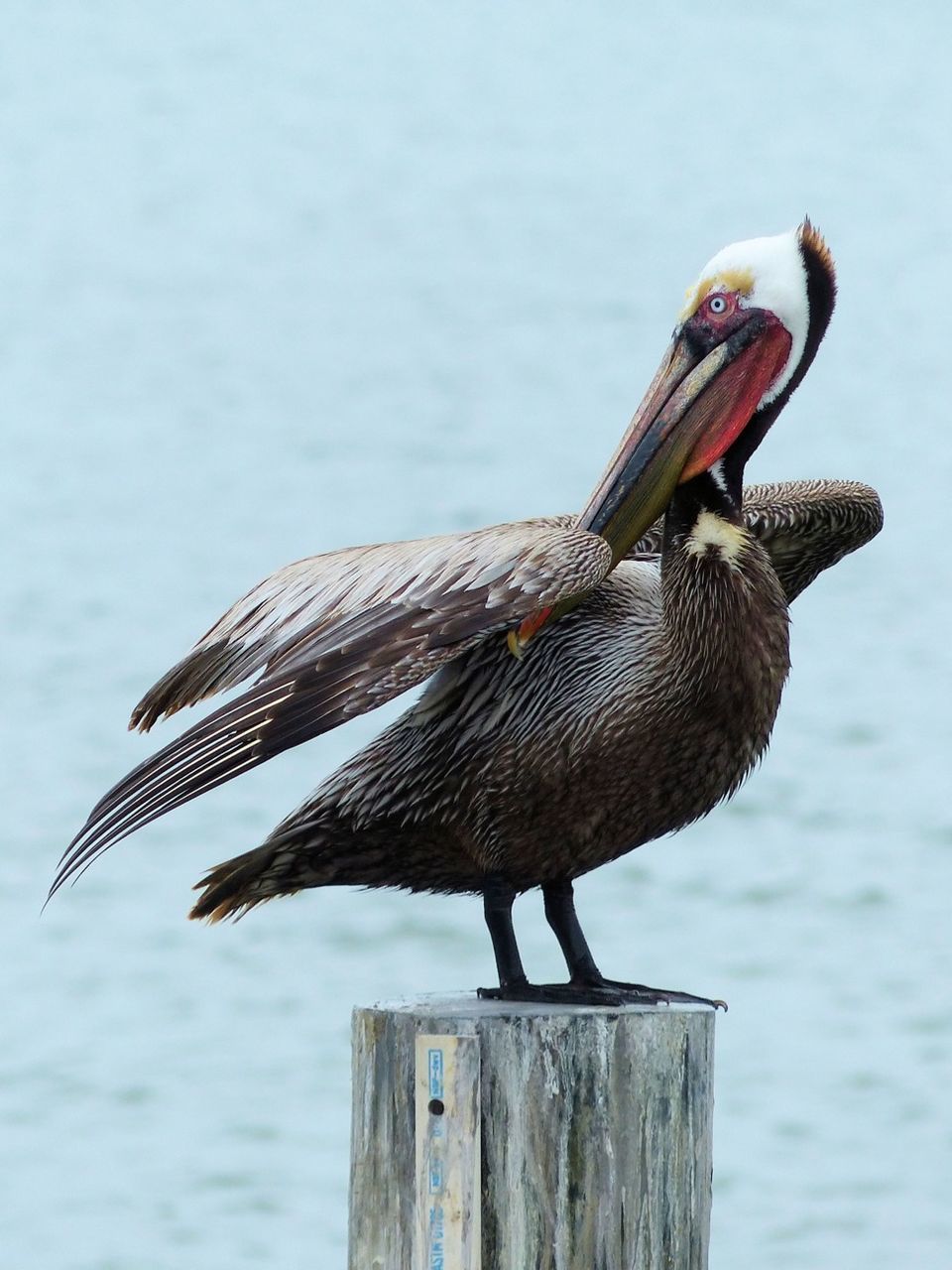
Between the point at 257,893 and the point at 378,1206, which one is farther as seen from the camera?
the point at 257,893

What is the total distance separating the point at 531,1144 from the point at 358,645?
72cm

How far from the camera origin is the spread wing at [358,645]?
2.70 m

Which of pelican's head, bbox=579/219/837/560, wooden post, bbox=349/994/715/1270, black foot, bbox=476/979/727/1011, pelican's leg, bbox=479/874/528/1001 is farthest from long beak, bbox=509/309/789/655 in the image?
wooden post, bbox=349/994/715/1270

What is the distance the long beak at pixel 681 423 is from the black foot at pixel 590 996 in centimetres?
52

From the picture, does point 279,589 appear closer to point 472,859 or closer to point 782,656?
point 472,859

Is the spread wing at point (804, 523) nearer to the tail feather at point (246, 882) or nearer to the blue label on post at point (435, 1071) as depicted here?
the tail feather at point (246, 882)

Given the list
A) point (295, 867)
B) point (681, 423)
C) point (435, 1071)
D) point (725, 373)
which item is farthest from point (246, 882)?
point (725, 373)

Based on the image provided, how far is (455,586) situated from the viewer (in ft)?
9.36

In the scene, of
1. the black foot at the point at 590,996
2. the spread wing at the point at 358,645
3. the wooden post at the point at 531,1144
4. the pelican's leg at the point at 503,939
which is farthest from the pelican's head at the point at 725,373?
the wooden post at the point at 531,1144

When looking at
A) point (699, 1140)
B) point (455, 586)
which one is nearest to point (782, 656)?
point (455, 586)

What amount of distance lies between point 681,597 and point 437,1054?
2.69 ft

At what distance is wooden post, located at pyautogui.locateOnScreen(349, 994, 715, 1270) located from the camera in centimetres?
259

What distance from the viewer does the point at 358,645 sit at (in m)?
2.81

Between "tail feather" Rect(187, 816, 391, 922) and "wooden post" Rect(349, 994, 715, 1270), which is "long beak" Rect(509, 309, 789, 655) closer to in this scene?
"tail feather" Rect(187, 816, 391, 922)
